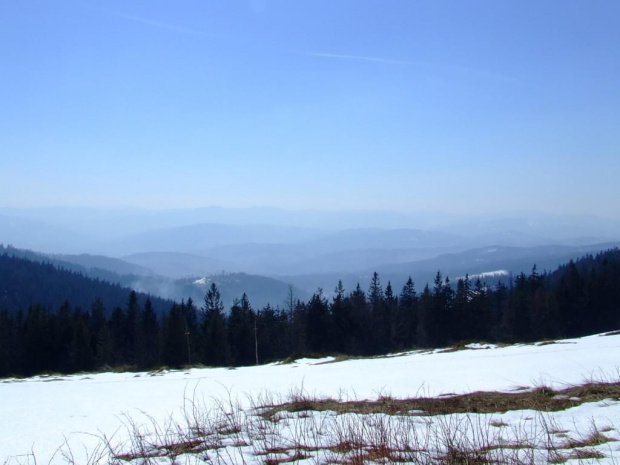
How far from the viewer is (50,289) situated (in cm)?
16638

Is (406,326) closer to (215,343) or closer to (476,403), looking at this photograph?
(215,343)

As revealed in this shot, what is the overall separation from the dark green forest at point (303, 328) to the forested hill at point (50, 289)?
307 feet

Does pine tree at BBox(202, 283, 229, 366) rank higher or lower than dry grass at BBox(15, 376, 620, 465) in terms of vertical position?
lower

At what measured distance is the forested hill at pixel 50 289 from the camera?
15425 centimetres

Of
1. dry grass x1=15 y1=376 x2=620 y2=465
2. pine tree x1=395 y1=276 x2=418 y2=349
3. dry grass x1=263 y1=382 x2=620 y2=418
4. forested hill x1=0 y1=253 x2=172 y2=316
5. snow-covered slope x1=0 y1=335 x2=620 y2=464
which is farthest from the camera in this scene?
forested hill x1=0 y1=253 x2=172 y2=316

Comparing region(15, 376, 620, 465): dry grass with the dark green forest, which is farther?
the dark green forest

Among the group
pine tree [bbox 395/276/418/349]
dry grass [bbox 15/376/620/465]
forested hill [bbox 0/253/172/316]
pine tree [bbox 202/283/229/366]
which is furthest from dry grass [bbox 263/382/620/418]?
forested hill [bbox 0/253/172/316]

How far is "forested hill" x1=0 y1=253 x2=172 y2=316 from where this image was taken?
154 meters

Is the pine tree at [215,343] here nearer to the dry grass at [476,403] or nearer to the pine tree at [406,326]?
the pine tree at [406,326]

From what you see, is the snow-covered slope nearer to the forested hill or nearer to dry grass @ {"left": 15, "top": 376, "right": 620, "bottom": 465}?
dry grass @ {"left": 15, "top": 376, "right": 620, "bottom": 465}

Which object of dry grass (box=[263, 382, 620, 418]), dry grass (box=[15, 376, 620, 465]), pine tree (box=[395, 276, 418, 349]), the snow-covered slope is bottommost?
pine tree (box=[395, 276, 418, 349])

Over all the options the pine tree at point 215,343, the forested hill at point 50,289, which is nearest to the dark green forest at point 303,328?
the pine tree at point 215,343

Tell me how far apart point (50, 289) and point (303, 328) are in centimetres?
14277

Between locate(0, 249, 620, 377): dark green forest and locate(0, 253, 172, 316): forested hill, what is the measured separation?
307 feet
